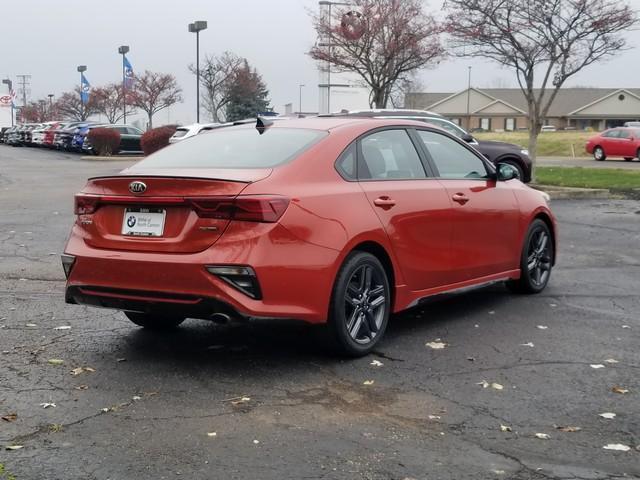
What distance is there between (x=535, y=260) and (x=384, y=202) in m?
2.58

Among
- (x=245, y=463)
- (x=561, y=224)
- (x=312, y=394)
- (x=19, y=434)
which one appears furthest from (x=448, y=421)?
(x=561, y=224)

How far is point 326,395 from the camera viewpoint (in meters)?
4.66

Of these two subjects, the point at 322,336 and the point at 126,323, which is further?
the point at 126,323

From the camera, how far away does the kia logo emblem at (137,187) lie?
500 cm

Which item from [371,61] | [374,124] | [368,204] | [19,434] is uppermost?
[371,61]

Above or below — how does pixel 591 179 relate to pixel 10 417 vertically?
above

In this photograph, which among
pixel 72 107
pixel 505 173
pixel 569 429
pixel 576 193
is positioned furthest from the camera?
pixel 72 107

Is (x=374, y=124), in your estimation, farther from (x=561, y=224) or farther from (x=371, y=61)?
(x=371, y=61)

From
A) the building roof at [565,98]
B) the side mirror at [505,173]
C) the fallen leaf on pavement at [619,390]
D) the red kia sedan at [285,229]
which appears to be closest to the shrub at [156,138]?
the side mirror at [505,173]

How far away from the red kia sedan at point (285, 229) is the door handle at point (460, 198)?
0.01 m

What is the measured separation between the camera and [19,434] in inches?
159

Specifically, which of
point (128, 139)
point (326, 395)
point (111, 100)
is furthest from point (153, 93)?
point (326, 395)

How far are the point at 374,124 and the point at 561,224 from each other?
7.79 metres

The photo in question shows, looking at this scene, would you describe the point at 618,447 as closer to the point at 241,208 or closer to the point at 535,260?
the point at 241,208
